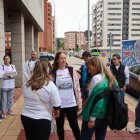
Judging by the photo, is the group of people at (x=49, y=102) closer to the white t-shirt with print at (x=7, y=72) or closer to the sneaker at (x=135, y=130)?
the sneaker at (x=135, y=130)

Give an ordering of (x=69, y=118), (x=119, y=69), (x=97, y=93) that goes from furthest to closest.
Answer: (x=119, y=69) < (x=69, y=118) < (x=97, y=93)

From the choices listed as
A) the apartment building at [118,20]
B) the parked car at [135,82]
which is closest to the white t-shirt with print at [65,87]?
the parked car at [135,82]

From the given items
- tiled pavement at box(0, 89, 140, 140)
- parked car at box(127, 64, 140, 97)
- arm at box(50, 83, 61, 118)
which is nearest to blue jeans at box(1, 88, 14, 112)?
tiled pavement at box(0, 89, 140, 140)

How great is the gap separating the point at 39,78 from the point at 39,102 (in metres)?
0.28

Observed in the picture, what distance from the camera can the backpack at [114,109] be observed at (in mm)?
3549

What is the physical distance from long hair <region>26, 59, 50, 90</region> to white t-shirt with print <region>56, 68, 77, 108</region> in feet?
3.78

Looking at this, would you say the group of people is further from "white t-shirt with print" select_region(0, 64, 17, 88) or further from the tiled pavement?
"white t-shirt with print" select_region(0, 64, 17, 88)

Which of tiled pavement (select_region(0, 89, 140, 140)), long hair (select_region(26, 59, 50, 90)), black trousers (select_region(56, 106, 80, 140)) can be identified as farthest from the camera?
tiled pavement (select_region(0, 89, 140, 140))

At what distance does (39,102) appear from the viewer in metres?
3.34

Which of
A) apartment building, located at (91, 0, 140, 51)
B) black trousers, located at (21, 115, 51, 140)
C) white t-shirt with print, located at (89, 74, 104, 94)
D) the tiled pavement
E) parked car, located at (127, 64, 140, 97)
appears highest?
apartment building, located at (91, 0, 140, 51)

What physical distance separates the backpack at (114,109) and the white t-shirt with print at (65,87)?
1.07 meters

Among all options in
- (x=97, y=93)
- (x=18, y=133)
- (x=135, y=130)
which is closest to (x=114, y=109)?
(x=97, y=93)

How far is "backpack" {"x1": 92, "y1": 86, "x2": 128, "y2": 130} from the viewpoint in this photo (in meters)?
3.55

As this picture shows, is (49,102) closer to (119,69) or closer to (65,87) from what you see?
(65,87)
